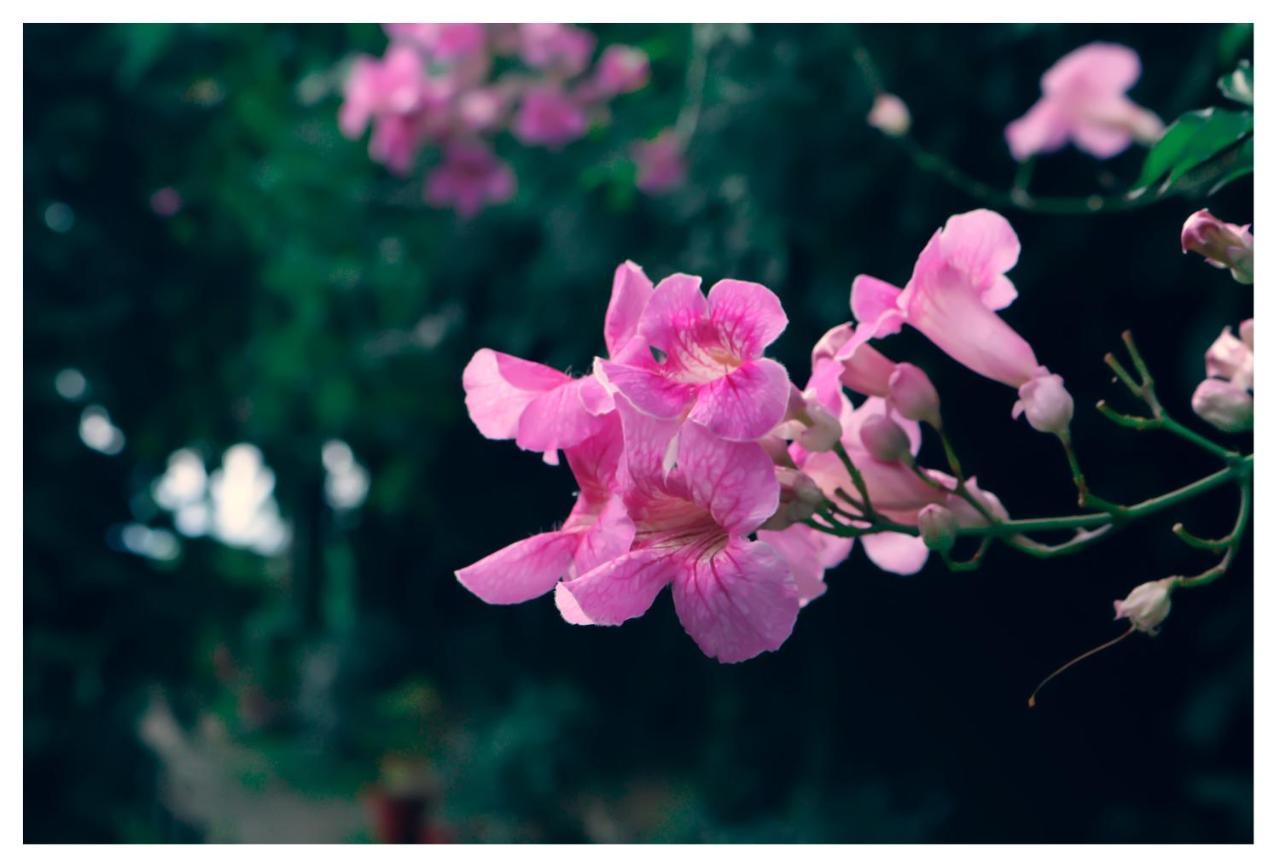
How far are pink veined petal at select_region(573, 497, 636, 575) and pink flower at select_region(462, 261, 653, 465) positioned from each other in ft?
0.20

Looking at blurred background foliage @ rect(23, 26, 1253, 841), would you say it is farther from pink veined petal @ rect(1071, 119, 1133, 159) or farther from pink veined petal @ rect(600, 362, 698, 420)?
pink veined petal @ rect(600, 362, 698, 420)

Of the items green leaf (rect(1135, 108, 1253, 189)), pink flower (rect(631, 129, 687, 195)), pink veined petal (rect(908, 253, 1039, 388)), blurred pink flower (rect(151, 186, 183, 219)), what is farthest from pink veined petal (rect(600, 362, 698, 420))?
blurred pink flower (rect(151, 186, 183, 219))

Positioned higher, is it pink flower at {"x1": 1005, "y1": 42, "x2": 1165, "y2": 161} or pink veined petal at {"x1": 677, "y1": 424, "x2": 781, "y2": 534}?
pink flower at {"x1": 1005, "y1": 42, "x2": 1165, "y2": 161}

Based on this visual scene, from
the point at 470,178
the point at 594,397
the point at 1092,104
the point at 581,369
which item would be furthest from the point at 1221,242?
the point at 470,178

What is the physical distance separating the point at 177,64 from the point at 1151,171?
13.1 feet

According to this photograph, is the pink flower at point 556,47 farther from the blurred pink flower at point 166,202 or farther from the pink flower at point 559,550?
the pink flower at point 559,550

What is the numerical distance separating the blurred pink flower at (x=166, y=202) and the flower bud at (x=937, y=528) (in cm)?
414

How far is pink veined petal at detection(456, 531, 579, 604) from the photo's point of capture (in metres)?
0.79

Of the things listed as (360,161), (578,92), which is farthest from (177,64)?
(578,92)

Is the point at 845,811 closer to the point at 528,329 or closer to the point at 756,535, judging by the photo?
the point at 528,329

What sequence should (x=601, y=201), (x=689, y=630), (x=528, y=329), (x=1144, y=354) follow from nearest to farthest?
(x=689, y=630), (x=1144, y=354), (x=601, y=201), (x=528, y=329)

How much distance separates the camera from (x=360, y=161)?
14.4 ft

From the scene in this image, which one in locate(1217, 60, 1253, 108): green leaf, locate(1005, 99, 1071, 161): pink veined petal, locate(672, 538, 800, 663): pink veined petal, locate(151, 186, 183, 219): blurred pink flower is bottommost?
locate(672, 538, 800, 663): pink veined petal

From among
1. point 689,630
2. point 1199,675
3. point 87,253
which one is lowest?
point 689,630
